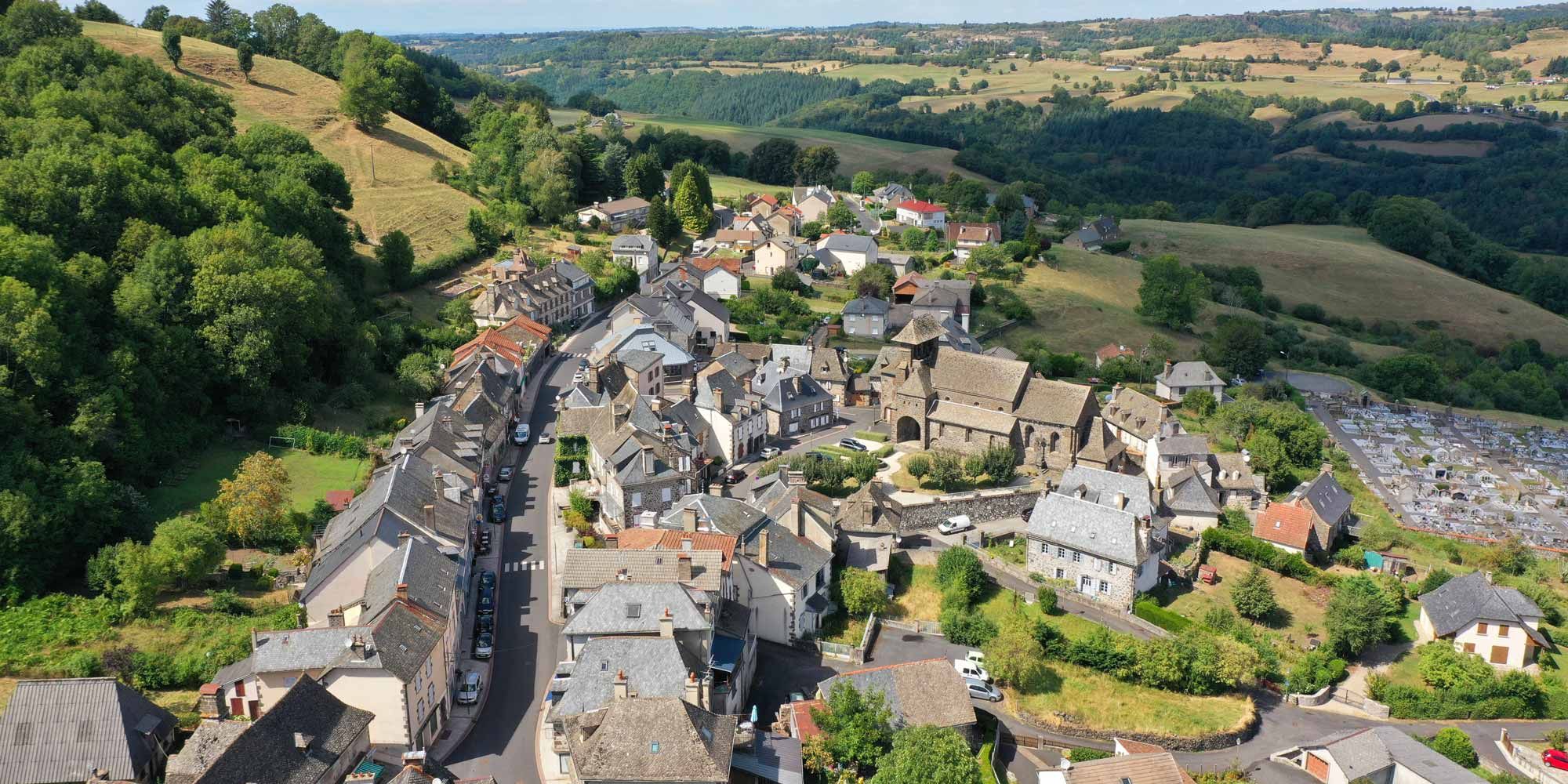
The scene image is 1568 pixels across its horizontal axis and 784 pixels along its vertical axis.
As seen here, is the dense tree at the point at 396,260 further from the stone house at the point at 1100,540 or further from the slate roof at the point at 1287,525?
the slate roof at the point at 1287,525

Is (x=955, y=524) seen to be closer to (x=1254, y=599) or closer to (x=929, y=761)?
(x=1254, y=599)

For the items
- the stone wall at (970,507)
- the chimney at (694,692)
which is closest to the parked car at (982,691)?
the stone wall at (970,507)

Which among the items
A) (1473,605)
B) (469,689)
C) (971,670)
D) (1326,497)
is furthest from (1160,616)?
(469,689)

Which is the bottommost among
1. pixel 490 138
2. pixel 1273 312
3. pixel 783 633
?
pixel 1273 312


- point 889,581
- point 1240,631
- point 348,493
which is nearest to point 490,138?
point 348,493

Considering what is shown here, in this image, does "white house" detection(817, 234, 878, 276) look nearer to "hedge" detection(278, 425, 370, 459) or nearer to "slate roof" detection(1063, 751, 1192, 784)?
"hedge" detection(278, 425, 370, 459)

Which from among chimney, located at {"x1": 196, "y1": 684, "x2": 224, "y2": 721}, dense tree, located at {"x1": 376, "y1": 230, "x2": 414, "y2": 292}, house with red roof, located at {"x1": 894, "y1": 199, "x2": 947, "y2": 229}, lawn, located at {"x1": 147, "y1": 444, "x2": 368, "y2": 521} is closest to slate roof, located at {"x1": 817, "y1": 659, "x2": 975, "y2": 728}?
chimney, located at {"x1": 196, "y1": 684, "x2": 224, "y2": 721}

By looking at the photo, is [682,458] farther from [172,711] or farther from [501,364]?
[172,711]
